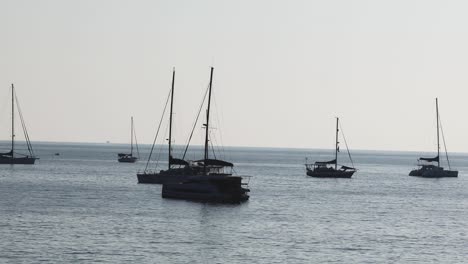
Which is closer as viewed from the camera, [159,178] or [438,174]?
[159,178]

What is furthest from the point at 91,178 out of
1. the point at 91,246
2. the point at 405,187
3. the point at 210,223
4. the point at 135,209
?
the point at 91,246

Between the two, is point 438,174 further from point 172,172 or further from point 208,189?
point 208,189

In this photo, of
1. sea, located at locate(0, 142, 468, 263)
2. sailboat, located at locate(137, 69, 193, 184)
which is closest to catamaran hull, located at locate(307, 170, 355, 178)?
sea, located at locate(0, 142, 468, 263)

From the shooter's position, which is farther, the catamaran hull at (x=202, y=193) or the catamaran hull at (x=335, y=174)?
the catamaran hull at (x=335, y=174)

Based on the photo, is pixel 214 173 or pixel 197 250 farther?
pixel 214 173

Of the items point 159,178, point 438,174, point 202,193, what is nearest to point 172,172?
point 159,178

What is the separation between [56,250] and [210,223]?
2170cm

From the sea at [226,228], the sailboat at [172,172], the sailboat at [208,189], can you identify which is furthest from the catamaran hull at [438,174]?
the sailboat at [208,189]

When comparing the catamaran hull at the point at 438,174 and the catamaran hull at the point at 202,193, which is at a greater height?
the catamaran hull at the point at 438,174

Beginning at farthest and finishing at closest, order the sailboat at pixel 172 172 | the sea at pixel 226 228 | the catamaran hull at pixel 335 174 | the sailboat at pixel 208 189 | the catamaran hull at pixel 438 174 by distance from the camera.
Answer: the catamaran hull at pixel 438 174
the catamaran hull at pixel 335 174
the sailboat at pixel 172 172
the sailboat at pixel 208 189
the sea at pixel 226 228

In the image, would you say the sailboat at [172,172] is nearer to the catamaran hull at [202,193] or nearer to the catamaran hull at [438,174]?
the catamaran hull at [202,193]

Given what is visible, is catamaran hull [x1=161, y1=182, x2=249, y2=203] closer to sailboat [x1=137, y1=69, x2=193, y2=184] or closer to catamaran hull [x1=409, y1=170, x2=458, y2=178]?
sailboat [x1=137, y1=69, x2=193, y2=184]

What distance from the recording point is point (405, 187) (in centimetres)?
15525

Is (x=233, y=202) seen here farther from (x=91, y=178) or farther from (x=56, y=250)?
(x=91, y=178)
